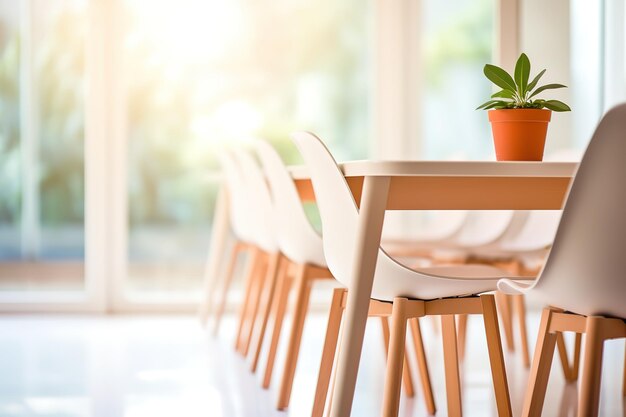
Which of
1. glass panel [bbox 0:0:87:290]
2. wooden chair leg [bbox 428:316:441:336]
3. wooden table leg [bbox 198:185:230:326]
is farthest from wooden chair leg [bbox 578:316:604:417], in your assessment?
glass panel [bbox 0:0:87:290]

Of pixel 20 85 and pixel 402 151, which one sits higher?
pixel 20 85

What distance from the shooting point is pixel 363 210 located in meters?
1.98

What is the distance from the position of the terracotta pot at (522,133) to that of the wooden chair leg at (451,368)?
0.50 meters

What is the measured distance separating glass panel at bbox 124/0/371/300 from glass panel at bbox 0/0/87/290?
32 cm

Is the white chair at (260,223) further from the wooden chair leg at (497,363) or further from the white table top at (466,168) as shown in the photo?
the white table top at (466,168)

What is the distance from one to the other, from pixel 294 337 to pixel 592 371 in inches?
50.4

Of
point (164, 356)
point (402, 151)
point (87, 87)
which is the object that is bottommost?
point (164, 356)

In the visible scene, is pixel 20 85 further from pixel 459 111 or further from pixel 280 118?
pixel 459 111

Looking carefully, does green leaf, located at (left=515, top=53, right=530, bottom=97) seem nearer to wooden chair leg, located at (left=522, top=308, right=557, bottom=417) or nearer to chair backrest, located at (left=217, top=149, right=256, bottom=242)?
wooden chair leg, located at (left=522, top=308, right=557, bottom=417)

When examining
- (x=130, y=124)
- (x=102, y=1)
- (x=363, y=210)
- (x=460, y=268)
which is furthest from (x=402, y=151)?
(x=363, y=210)

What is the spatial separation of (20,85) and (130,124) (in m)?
0.66

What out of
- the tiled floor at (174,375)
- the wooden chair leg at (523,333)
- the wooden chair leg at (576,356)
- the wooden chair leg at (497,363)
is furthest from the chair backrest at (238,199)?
the wooden chair leg at (497,363)

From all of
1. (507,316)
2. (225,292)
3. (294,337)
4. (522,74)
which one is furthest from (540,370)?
(225,292)

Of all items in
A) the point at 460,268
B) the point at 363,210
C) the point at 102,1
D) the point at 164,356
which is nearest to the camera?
the point at 363,210
